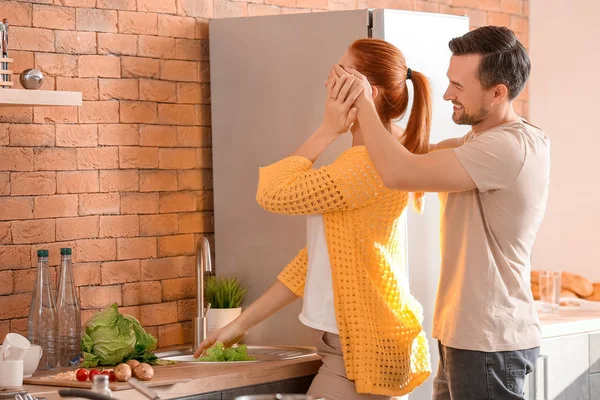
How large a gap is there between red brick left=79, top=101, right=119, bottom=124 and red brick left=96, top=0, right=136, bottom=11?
296 millimetres

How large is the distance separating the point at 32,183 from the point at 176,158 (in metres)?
0.52

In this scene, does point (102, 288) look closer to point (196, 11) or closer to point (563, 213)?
point (196, 11)

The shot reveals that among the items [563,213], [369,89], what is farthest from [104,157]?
[563,213]

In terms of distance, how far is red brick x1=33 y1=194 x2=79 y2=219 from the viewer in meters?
2.96

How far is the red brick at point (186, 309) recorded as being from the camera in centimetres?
332

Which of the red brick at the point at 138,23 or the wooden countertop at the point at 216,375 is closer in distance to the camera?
the wooden countertop at the point at 216,375

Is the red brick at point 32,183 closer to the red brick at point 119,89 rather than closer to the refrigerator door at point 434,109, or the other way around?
the red brick at point 119,89

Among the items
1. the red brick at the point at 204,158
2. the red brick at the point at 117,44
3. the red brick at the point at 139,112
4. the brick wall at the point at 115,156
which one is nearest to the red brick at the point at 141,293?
the brick wall at the point at 115,156

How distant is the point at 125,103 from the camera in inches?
125

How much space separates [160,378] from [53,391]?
0.28 metres

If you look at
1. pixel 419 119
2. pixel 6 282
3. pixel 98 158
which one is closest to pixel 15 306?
pixel 6 282

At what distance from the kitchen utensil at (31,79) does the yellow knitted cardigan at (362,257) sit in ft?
2.41

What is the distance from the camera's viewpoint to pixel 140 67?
3201 millimetres

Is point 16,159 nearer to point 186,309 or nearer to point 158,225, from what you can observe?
point 158,225
